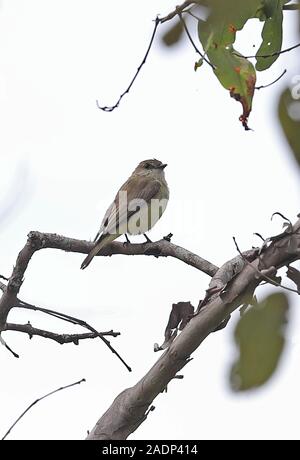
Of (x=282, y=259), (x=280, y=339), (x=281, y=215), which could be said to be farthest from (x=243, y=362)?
(x=281, y=215)

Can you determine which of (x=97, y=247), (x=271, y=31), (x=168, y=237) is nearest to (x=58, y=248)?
(x=97, y=247)

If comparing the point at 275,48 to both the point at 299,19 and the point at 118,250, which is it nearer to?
the point at 299,19

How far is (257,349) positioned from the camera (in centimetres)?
90

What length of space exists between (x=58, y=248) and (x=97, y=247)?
0.68 meters

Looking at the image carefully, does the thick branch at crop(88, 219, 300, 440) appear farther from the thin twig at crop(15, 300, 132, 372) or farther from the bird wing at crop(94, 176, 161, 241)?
the bird wing at crop(94, 176, 161, 241)

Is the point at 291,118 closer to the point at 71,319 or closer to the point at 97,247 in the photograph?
the point at 71,319

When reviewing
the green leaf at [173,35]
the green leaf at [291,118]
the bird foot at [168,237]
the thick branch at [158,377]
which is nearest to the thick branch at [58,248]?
the bird foot at [168,237]

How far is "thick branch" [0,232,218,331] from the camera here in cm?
339

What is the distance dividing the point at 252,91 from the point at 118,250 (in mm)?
3058

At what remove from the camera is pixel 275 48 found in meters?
1.91

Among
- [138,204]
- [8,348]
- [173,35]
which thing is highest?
[173,35]

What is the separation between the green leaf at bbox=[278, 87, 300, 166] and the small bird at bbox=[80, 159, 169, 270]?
4.14 m

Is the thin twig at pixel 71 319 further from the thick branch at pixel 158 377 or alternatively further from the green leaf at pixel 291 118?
the green leaf at pixel 291 118
